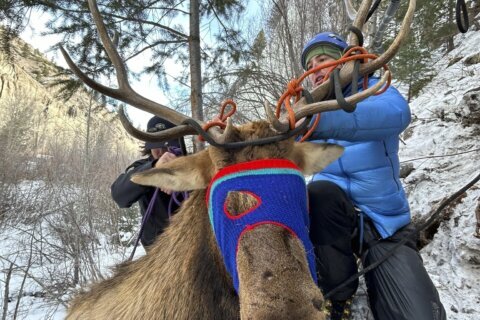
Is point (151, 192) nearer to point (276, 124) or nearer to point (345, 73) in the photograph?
point (276, 124)

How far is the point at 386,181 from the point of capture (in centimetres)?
260

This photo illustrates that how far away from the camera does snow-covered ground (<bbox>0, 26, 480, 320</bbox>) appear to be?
3.41 m

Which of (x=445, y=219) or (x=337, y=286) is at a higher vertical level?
(x=337, y=286)

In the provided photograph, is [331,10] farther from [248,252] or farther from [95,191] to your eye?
[248,252]

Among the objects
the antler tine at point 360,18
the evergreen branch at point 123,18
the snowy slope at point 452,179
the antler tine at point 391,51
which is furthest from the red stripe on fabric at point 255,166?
the evergreen branch at point 123,18

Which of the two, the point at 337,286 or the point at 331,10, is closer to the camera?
the point at 337,286

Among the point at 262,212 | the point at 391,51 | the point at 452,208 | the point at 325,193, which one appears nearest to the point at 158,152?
the point at 325,193

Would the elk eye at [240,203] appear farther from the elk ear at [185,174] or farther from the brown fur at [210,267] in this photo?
the elk ear at [185,174]

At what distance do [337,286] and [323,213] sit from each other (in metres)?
0.74

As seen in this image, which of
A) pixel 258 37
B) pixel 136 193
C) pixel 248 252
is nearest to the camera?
pixel 248 252

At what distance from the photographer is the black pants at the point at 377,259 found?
2365 mm

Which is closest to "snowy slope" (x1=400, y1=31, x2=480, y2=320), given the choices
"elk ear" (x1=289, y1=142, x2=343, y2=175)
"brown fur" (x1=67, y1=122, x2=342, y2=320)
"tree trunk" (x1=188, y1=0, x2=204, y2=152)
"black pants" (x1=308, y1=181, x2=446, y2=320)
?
"black pants" (x1=308, y1=181, x2=446, y2=320)

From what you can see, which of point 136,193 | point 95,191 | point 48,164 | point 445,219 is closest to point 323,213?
point 136,193

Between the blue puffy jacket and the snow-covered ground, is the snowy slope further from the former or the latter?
the blue puffy jacket
